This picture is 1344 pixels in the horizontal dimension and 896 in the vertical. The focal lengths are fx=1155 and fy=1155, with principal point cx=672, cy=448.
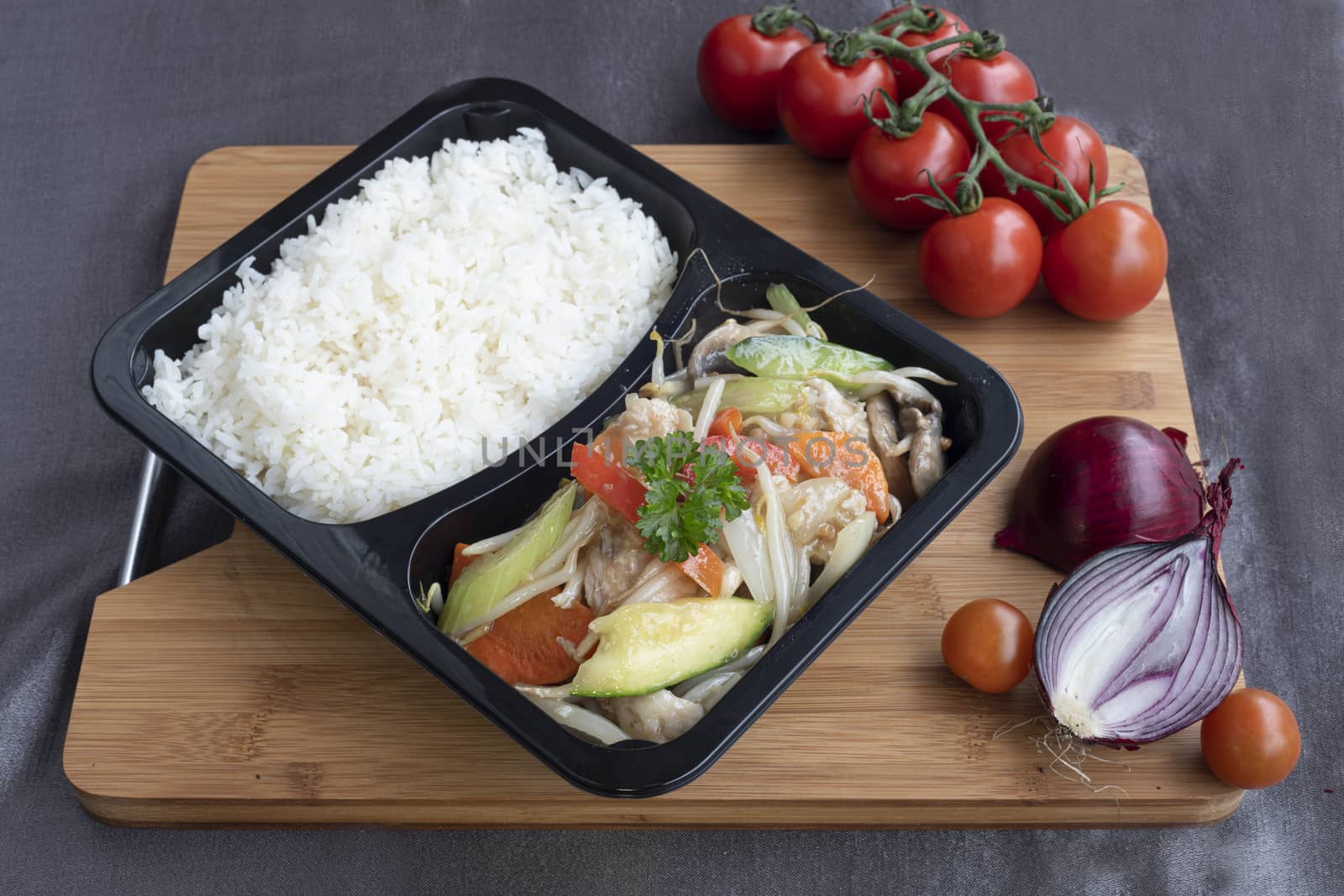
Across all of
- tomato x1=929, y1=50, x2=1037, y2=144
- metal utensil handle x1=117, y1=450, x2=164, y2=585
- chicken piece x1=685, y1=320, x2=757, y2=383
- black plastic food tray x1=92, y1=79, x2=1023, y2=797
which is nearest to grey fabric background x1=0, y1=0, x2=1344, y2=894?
metal utensil handle x1=117, y1=450, x2=164, y2=585

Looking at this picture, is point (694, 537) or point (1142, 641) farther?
point (1142, 641)

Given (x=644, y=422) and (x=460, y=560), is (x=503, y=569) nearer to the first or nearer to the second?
(x=460, y=560)

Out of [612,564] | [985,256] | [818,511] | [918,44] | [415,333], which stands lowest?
[612,564]

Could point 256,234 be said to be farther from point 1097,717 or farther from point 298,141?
point 1097,717

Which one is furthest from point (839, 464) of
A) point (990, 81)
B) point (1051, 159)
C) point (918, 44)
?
point (918, 44)

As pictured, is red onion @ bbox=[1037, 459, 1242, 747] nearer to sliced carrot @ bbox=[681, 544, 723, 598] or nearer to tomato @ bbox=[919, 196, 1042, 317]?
sliced carrot @ bbox=[681, 544, 723, 598]

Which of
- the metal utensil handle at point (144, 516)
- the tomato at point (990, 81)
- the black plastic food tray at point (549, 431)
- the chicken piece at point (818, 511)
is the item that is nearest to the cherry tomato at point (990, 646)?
the black plastic food tray at point (549, 431)

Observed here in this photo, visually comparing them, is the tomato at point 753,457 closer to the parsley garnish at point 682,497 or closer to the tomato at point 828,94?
the parsley garnish at point 682,497
